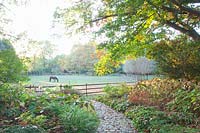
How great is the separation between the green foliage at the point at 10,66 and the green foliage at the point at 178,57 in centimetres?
777

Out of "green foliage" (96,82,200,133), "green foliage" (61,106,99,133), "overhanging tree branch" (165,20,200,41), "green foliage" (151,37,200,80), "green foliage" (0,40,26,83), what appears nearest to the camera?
"green foliage" (61,106,99,133)

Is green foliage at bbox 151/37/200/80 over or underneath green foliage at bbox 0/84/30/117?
over

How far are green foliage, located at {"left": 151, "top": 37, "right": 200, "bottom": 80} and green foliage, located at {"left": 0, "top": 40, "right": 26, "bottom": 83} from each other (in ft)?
25.5

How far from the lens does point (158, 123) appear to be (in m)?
8.48

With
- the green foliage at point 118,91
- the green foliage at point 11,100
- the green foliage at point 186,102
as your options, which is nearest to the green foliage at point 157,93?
the green foliage at point 186,102

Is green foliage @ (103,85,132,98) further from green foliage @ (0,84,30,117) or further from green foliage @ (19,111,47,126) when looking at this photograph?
green foliage @ (19,111,47,126)

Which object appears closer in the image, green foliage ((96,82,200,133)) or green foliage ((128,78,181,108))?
green foliage ((96,82,200,133))

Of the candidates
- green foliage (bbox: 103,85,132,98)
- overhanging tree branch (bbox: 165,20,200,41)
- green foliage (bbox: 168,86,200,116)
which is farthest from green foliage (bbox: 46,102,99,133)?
green foliage (bbox: 103,85,132,98)

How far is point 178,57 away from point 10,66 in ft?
27.9

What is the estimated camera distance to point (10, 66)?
25.2ft

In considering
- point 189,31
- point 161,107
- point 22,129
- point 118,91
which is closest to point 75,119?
point 22,129

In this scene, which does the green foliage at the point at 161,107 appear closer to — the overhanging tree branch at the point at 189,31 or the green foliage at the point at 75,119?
the green foliage at the point at 75,119

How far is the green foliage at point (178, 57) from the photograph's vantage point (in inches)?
535

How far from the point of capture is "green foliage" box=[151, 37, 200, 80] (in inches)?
535
